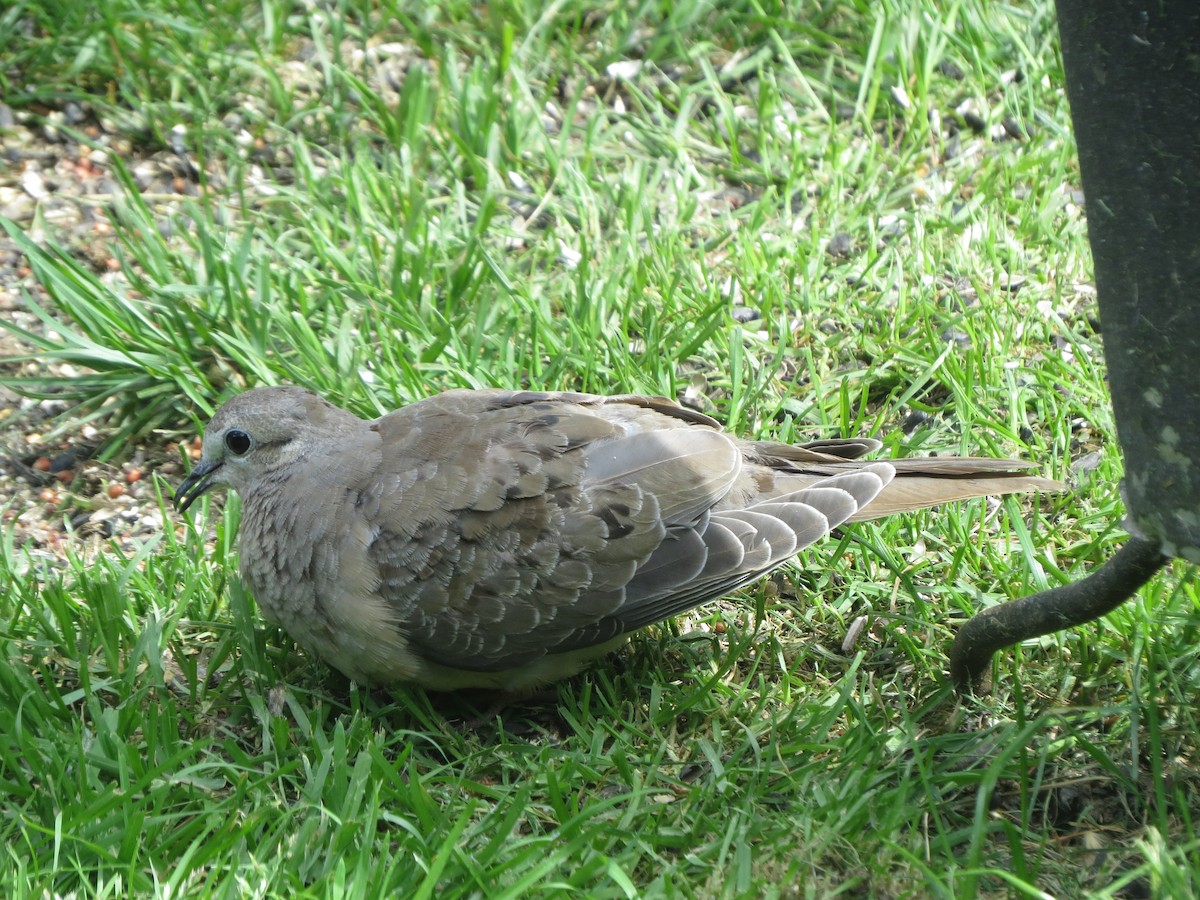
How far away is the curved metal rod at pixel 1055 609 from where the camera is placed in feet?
9.41

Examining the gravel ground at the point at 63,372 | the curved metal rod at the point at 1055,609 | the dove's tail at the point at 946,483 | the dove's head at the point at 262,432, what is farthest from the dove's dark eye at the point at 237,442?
the curved metal rod at the point at 1055,609

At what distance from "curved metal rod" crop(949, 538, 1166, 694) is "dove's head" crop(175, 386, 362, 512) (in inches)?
75.3

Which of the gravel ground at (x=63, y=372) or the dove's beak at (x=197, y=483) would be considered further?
the gravel ground at (x=63, y=372)

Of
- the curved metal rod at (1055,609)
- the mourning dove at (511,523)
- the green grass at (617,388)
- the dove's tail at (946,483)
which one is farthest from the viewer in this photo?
the dove's tail at (946,483)

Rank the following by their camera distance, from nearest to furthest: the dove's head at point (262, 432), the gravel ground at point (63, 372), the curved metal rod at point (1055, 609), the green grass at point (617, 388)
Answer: the curved metal rod at point (1055, 609) < the green grass at point (617, 388) < the dove's head at point (262, 432) < the gravel ground at point (63, 372)

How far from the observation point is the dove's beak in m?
4.01

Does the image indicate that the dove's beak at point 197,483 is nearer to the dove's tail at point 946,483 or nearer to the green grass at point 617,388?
the green grass at point 617,388

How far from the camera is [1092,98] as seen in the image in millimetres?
2529

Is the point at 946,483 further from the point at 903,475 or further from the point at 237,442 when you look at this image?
the point at 237,442

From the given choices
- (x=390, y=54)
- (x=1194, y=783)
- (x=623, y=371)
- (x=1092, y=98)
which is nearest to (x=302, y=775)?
(x=623, y=371)

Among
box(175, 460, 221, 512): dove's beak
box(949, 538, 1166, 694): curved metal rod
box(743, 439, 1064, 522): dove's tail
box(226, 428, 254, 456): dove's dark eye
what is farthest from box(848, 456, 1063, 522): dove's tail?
box(175, 460, 221, 512): dove's beak

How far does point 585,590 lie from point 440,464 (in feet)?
1.81

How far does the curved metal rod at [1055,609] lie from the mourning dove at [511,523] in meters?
0.53

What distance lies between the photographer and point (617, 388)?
4684mm
